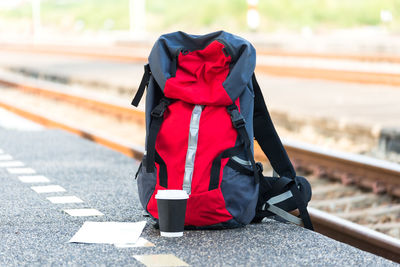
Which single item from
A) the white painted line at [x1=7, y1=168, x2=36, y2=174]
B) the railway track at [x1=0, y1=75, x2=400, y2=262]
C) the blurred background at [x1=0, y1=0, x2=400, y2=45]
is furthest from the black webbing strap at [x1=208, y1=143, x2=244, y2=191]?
the blurred background at [x1=0, y1=0, x2=400, y2=45]

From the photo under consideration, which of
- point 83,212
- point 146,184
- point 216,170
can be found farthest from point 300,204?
point 83,212

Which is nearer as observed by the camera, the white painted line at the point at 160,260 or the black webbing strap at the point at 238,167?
the white painted line at the point at 160,260

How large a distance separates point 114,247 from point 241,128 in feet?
2.77

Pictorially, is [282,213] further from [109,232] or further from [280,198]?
[109,232]

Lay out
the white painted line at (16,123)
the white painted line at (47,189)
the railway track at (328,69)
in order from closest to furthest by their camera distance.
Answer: the white painted line at (47,189)
the white painted line at (16,123)
the railway track at (328,69)

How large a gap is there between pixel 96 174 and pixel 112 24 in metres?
69.0

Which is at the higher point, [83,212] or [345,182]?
[83,212]

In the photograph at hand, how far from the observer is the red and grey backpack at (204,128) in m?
3.82

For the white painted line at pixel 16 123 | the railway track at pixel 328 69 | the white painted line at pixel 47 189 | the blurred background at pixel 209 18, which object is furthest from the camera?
the blurred background at pixel 209 18

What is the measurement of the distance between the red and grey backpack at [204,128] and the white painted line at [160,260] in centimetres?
37

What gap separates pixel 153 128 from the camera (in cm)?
389

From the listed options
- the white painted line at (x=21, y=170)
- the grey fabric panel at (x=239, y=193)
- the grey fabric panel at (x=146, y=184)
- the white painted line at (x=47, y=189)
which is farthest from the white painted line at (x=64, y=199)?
the grey fabric panel at (x=239, y=193)

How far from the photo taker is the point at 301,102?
521 inches

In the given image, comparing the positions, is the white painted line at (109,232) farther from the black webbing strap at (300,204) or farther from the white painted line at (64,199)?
the black webbing strap at (300,204)
